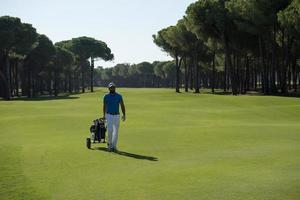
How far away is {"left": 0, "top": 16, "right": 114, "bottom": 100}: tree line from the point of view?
87.2 metres

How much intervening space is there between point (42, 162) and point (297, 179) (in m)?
7.52

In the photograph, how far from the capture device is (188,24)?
81750 mm

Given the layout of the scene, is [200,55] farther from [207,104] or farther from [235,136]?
[235,136]

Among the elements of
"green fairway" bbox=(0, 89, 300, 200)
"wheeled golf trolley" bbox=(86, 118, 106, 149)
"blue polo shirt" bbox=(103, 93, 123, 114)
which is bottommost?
"green fairway" bbox=(0, 89, 300, 200)

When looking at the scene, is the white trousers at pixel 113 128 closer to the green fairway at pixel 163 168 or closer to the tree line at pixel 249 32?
the green fairway at pixel 163 168

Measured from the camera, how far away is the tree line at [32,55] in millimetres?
87188

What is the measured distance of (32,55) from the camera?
347 feet

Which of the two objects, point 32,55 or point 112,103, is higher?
point 32,55

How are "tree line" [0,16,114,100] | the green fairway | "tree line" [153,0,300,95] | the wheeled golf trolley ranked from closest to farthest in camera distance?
the green fairway < the wheeled golf trolley < "tree line" [153,0,300,95] < "tree line" [0,16,114,100]

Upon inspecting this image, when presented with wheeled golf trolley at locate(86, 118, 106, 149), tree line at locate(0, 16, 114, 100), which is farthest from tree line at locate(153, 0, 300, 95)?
wheeled golf trolley at locate(86, 118, 106, 149)

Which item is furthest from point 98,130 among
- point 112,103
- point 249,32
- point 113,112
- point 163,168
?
point 249,32

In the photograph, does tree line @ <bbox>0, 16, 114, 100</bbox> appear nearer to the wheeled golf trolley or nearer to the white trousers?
the wheeled golf trolley

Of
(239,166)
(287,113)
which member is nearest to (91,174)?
(239,166)

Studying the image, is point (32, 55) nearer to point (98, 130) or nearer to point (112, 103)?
point (98, 130)
